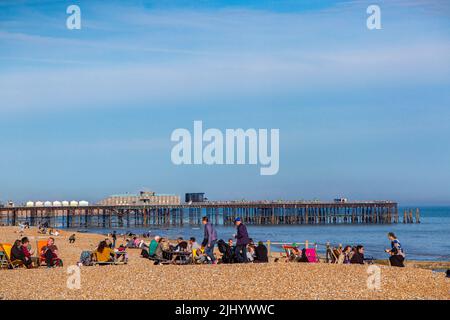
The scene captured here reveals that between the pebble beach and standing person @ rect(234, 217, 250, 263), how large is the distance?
3.95 ft

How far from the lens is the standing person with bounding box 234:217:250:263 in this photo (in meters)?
13.4

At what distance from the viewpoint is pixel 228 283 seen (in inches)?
403

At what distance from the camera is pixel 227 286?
32.7 ft

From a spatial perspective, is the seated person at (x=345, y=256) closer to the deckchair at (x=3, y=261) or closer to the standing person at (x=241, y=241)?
the standing person at (x=241, y=241)

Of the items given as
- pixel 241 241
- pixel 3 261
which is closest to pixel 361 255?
pixel 241 241

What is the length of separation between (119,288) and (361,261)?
23.0ft

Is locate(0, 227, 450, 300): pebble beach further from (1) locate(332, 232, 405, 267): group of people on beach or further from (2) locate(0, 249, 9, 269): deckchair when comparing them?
(1) locate(332, 232, 405, 267): group of people on beach

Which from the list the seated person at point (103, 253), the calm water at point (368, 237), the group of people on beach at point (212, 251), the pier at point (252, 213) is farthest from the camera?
the pier at point (252, 213)

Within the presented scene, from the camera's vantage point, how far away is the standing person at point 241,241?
1338 cm

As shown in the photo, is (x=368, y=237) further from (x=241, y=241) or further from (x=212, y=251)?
(x=241, y=241)

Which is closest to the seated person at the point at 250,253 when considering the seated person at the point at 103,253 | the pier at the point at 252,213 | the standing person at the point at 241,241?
the standing person at the point at 241,241

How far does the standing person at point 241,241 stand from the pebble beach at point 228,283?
3.95ft
